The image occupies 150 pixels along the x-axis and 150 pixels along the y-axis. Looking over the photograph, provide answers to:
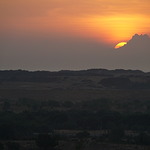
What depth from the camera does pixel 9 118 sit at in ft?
153

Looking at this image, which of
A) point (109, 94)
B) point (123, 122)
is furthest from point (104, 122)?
point (109, 94)

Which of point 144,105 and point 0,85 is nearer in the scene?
point 144,105

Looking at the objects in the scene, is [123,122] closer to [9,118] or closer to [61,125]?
[61,125]

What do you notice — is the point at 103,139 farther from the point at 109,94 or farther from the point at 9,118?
the point at 109,94

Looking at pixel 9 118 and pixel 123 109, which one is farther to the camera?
pixel 123 109

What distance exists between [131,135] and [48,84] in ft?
260

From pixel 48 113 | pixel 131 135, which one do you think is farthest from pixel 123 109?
pixel 131 135

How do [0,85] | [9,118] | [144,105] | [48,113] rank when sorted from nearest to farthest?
1. [9,118]
2. [48,113]
3. [144,105]
4. [0,85]

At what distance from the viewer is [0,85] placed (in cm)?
11838

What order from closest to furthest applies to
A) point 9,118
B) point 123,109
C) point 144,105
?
point 9,118 < point 123,109 < point 144,105

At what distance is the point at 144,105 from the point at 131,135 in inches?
1246

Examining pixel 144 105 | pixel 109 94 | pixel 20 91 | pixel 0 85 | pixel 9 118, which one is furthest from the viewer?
pixel 0 85

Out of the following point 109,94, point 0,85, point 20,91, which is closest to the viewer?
point 109,94

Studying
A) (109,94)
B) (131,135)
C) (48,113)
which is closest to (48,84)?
(109,94)
